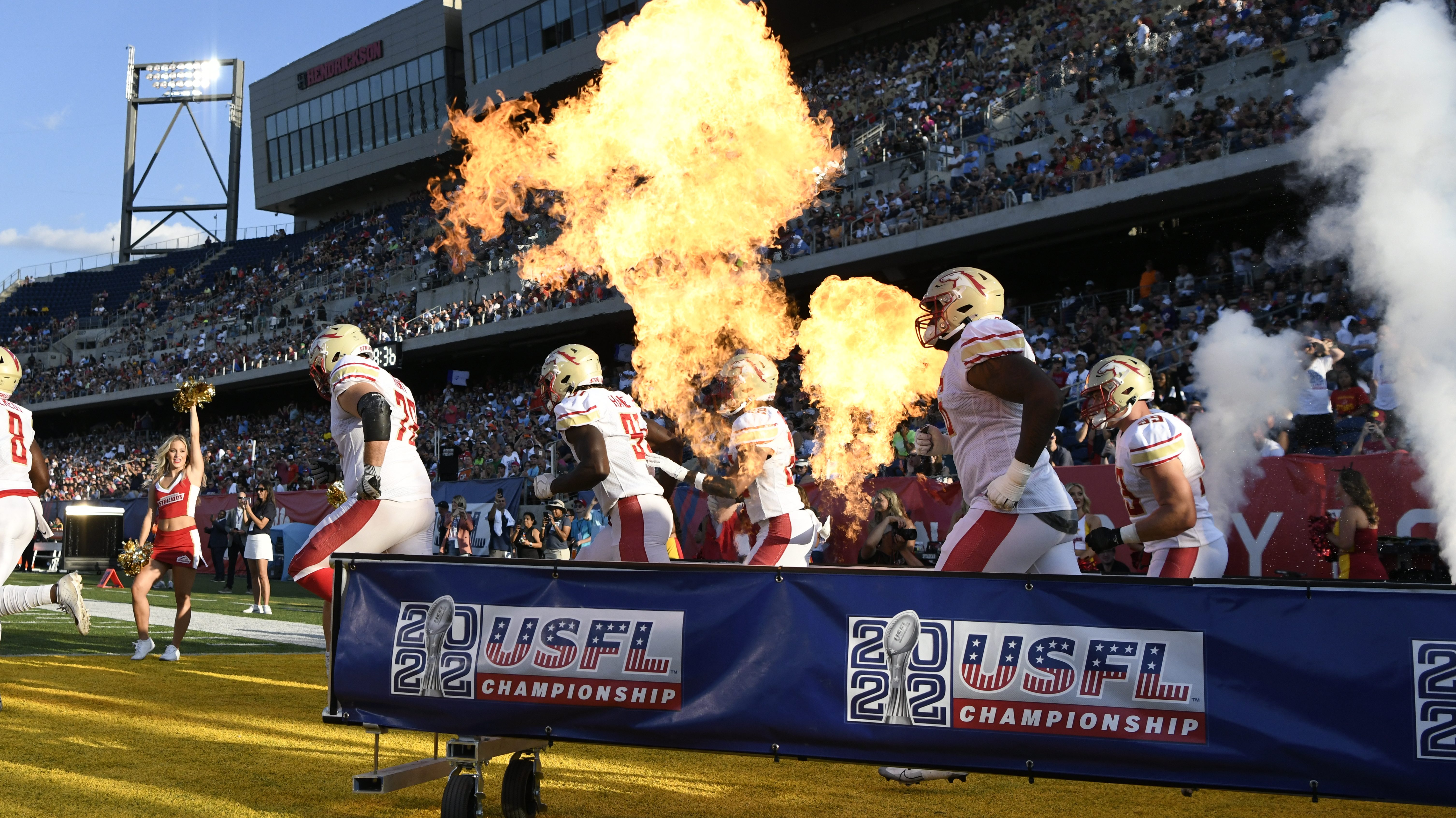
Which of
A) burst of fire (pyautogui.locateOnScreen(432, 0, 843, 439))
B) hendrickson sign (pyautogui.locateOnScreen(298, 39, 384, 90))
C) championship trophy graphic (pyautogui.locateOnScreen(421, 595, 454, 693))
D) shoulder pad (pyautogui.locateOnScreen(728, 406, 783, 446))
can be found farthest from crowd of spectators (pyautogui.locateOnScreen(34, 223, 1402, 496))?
hendrickson sign (pyautogui.locateOnScreen(298, 39, 384, 90))

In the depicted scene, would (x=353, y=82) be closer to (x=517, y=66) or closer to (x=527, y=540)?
(x=517, y=66)

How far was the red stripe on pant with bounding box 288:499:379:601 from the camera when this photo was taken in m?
6.07

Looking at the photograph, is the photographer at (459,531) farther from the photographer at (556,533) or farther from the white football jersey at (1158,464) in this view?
the white football jersey at (1158,464)


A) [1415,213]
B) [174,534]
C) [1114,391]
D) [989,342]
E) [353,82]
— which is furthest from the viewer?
[353,82]

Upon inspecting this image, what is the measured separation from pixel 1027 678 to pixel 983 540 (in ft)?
2.93

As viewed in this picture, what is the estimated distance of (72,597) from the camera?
25.8 ft

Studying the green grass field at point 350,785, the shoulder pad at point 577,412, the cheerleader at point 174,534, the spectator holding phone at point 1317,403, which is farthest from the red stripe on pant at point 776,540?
the spectator holding phone at point 1317,403

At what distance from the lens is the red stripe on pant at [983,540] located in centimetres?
490

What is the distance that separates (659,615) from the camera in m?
4.51

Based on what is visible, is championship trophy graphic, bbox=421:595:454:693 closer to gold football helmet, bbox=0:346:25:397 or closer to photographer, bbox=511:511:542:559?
gold football helmet, bbox=0:346:25:397

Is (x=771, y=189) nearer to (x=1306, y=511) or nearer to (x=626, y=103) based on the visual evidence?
(x=626, y=103)

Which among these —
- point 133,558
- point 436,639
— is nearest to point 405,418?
point 436,639

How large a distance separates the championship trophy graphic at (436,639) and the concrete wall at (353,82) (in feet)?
144

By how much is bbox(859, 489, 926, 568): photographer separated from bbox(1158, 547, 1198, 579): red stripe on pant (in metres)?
4.69
